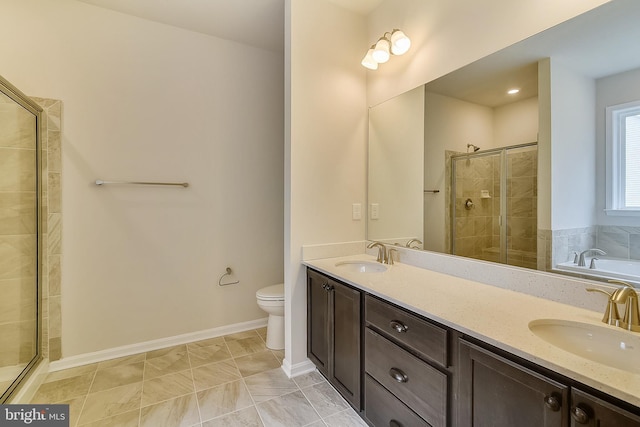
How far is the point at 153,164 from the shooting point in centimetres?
237

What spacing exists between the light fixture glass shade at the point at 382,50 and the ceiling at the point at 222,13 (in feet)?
1.44

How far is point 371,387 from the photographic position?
1462 mm

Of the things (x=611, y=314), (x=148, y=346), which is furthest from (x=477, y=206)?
(x=148, y=346)

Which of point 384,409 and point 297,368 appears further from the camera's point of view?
point 297,368

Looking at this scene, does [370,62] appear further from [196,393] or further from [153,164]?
[196,393]

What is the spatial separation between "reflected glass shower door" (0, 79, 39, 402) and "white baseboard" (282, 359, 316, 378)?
159 cm

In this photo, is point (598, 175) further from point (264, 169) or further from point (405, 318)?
point (264, 169)

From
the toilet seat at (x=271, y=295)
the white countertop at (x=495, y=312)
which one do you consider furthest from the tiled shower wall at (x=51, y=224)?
the white countertop at (x=495, y=312)

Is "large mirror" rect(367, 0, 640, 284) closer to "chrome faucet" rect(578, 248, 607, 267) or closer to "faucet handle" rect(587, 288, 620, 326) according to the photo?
"chrome faucet" rect(578, 248, 607, 267)

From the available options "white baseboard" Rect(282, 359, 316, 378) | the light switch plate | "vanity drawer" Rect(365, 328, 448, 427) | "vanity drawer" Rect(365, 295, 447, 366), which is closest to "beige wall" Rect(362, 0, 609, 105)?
the light switch plate

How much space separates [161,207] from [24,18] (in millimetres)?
1526

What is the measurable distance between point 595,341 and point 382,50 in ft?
6.12

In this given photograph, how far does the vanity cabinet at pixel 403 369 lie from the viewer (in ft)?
3.56

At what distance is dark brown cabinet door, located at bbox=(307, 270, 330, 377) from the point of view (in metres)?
1.82
